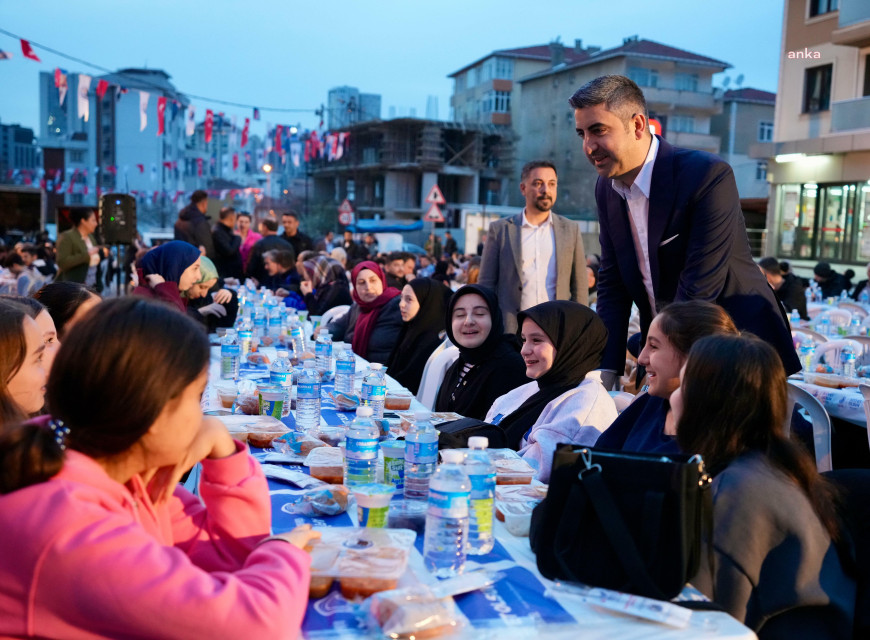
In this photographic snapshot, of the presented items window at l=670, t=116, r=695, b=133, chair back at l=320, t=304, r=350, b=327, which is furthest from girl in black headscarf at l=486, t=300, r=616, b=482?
window at l=670, t=116, r=695, b=133

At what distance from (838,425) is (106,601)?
4.89 metres

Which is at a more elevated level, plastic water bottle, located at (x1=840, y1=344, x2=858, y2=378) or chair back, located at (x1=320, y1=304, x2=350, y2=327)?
plastic water bottle, located at (x1=840, y1=344, x2=858, y2=378)

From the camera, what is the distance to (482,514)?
2.03 meters

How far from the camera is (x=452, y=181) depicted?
5341 centimetres

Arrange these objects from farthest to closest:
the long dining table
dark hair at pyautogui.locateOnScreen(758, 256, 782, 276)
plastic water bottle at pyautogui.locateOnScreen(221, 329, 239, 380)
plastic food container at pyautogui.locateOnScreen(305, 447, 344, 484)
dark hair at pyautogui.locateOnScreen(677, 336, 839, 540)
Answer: dark hair at pyautogui.locateOnScreen(758, 256, 782, 276)
plastic water bottle at pyautogui.locateOnScreen(221, 329, 239, 380)
plastic food container at pyautogui.locateOnScreen(305, 447, 344, 484)
dark hair at pyautogui.locateOnScreen(677, 336, 839, 540)
the long dining table

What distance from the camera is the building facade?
20.8 m

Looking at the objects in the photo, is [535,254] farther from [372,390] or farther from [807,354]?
[372,390]

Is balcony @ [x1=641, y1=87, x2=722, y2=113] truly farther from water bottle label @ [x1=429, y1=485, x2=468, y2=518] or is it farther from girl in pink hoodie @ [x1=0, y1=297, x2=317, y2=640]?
girl in pink hoodie @ [x1=0, y1=297, x2=317, y2=640]

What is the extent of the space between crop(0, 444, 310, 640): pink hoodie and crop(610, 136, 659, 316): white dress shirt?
256 cm

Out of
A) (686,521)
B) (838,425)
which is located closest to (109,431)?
(686,521)

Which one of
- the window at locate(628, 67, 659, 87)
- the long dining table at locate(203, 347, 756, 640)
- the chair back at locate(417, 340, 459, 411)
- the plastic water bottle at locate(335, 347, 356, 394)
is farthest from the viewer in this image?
the window at locate(628, 67, 659, 87)

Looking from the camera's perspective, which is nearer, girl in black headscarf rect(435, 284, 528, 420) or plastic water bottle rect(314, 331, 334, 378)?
girl in black headscarf rect(435, 284, 528, 420)

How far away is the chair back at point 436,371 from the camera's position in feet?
17.3

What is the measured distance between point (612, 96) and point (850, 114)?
2035 centimetres
